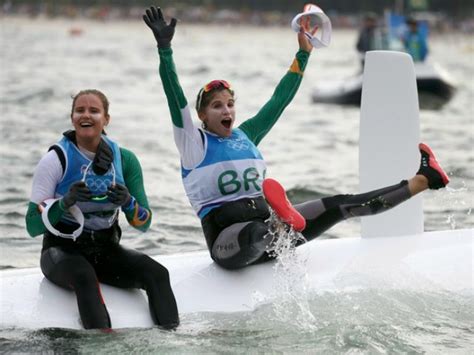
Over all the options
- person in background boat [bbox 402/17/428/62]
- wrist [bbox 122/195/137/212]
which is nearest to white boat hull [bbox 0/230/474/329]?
wrist [bbox 122/195/137/212]

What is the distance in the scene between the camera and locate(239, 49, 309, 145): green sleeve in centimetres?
510

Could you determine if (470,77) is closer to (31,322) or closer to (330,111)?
(330,111)

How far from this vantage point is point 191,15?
3287 inches

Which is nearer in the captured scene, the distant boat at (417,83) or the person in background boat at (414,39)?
the person in background boat at (414,39)

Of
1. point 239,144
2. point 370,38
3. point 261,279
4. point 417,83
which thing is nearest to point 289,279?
point 261,279

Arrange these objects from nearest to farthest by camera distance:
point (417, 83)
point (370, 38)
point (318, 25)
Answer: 1. point (318, 25)
2. point (417, 83)
3. point (370, 38)

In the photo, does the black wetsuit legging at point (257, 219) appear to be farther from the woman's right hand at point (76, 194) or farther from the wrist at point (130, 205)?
the woman's right hand at point (76, 194)

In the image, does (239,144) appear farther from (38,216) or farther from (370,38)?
(370,38)

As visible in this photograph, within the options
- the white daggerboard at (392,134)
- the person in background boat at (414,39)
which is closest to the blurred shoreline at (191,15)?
the person in background boat at (414,39)

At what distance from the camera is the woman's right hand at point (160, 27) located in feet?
14.9

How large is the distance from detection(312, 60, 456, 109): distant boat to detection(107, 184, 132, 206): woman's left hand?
12.4 m

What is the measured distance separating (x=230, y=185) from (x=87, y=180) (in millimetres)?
710

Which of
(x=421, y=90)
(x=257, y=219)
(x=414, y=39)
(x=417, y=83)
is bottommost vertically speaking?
(x=257, y=219)

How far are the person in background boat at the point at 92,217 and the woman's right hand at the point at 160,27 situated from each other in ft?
1.24
